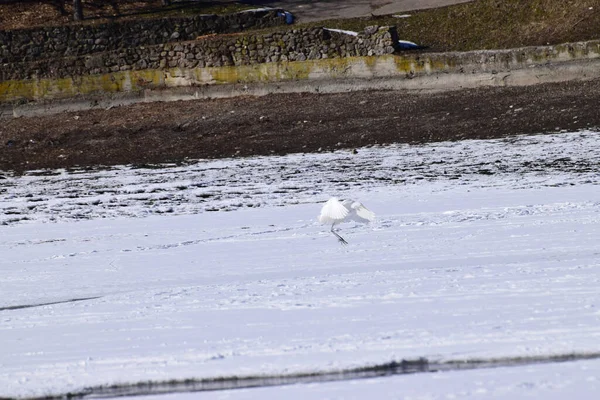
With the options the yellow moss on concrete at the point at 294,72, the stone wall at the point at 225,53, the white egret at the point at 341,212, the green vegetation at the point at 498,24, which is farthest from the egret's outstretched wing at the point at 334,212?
the green vegetation at the point at 498,24

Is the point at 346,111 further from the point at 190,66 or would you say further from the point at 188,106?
the point at 190,66

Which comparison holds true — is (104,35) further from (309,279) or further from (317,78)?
(309,279)

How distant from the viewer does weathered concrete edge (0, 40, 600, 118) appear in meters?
17.4

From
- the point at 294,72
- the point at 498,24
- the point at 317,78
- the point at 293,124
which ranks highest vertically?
the point at 498,24

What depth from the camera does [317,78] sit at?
1966cm

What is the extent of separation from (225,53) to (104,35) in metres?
4.66

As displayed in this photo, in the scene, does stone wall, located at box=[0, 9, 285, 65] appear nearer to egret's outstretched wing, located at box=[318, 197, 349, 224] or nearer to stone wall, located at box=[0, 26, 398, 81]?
stone wall, located at box=[0, 26, 398, 81]

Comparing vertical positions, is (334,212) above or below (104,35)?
below

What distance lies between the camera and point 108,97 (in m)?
21.2

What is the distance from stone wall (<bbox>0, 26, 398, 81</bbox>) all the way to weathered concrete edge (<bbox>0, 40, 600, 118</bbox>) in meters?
0.35

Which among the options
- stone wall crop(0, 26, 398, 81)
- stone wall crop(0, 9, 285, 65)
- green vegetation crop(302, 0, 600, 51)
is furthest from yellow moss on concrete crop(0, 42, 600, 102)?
stone wall crop(0, 9, 285, 65)

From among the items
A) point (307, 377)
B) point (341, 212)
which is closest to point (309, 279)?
point (341, 212)

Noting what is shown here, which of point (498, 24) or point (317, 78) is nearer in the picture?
point (317, 78)

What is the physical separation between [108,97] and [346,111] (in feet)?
20.2
